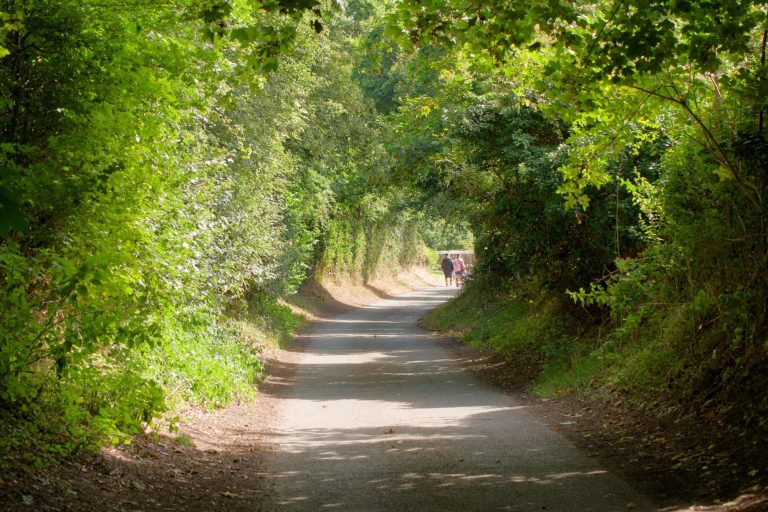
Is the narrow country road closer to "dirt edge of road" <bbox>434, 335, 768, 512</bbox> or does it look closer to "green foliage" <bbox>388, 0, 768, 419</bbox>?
"dirt edge of road" <bbox>434, 335, 768, 512</bbox>

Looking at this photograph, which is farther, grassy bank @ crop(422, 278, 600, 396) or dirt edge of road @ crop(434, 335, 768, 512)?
grassy bank @ crop(422, 278, 600, 396)

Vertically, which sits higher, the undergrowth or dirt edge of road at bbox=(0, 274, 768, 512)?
the undergrowth

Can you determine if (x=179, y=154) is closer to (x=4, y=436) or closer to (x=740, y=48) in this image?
(x=4, y=436)

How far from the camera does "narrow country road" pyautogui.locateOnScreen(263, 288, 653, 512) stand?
7.22m

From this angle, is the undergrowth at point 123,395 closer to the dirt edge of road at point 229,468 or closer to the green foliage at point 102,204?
the green foliage at point 102,204

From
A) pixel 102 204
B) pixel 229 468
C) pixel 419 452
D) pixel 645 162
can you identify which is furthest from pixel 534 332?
pixel 102 204

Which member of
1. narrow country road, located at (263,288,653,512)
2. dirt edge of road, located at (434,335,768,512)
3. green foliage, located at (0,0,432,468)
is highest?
green foliage, located at (0,0,432,468)

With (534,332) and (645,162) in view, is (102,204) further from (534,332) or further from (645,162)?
(534,332)

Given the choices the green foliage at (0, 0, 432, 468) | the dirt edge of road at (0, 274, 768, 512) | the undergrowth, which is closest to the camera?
the dirt edge of road at (0, 274, 768, 512)

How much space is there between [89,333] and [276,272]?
50.1 feet

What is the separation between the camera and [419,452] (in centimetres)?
938

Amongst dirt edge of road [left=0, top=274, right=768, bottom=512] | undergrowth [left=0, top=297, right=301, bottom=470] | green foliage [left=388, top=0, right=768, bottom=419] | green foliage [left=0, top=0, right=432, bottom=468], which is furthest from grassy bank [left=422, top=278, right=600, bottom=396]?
green foliage [left=0, top=0, right=432, bottom=468]

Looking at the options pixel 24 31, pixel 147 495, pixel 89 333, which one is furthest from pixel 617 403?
pixel 24 31

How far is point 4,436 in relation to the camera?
683 centimetres
